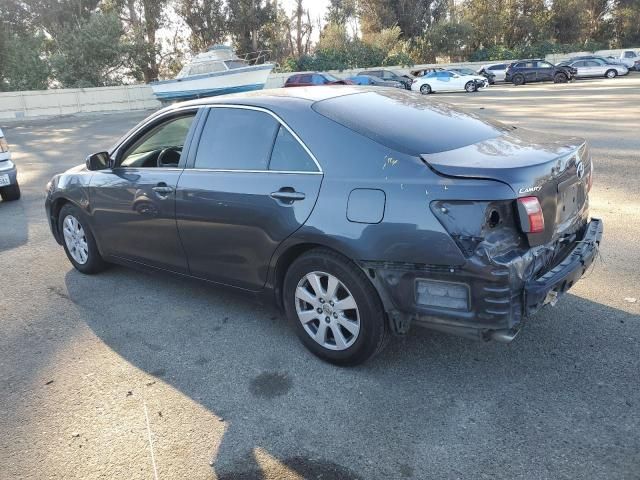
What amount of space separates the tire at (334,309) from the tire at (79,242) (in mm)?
2449

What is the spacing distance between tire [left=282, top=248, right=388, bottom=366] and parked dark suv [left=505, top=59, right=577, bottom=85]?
34382mm

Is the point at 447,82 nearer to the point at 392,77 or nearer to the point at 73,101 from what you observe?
the point at 392,77

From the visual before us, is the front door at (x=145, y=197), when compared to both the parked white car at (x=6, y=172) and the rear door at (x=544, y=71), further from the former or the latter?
the rear door at (x=544, y=71)

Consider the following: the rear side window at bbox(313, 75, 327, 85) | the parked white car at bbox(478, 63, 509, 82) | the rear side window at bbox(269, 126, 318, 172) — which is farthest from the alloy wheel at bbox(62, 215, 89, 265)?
the parked white car at bbox(478, 63, 509, 82)

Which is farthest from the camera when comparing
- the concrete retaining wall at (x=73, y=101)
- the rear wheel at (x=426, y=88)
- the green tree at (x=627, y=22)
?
the green tree at (x=627, y=22)

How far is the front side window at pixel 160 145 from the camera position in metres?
4.37

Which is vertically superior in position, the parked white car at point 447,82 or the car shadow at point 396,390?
the parked white car at point 447,82

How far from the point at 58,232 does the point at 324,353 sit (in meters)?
3.45

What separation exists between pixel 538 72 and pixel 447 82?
6.57 metres

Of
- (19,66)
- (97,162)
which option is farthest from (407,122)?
(19,66)

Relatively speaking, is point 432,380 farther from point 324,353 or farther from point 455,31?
point 455,31

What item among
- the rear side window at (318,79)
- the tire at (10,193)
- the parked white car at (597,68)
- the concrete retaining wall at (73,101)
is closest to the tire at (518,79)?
the parked white car at (597,68)

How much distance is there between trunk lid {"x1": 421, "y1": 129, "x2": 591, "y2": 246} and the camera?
2.97 meters

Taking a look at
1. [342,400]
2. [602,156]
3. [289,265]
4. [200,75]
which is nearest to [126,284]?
[289,265]
